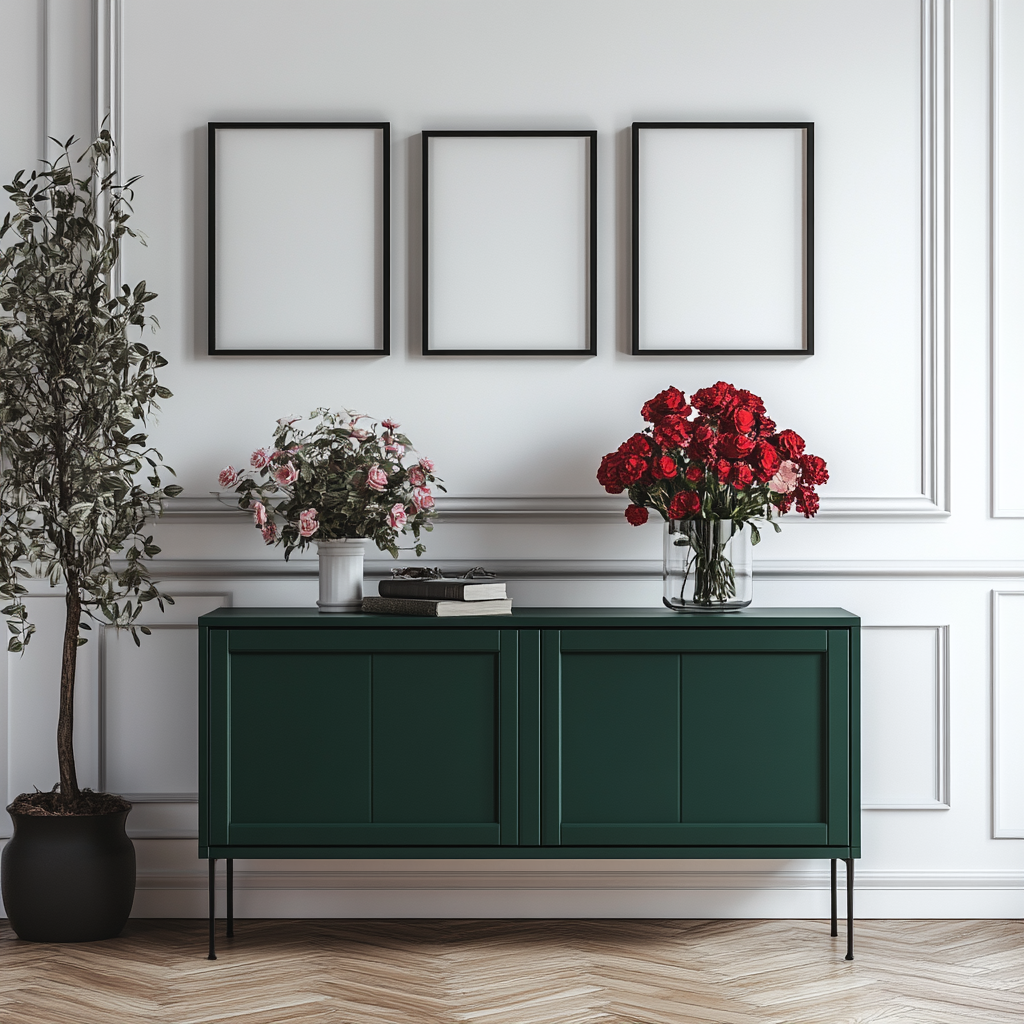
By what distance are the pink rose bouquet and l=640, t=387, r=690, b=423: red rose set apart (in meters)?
0.57

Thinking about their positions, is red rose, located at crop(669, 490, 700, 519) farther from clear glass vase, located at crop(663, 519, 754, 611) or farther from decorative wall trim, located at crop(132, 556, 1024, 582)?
decorative wall trim, located at crop(132, 556, 1024, 582)

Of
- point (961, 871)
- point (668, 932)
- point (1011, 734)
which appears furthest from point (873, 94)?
point (668, 932)

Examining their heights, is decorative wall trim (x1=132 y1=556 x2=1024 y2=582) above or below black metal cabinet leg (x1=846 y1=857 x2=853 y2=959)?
above

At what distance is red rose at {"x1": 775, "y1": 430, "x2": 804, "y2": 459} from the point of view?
258 cm

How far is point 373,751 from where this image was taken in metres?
2.50

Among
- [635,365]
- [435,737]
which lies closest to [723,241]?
[635,365]

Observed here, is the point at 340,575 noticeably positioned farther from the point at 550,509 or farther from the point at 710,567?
the point at 710,567

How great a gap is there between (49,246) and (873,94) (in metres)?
2.20

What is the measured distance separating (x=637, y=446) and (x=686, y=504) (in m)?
0.19

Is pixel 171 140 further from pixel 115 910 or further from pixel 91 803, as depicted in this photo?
pixel 115 910

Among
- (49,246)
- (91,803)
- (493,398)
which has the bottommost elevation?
(91,803)

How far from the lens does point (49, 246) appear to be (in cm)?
266

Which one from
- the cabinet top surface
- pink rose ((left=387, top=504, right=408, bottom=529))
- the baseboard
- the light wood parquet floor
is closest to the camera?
the light wood parquet floor

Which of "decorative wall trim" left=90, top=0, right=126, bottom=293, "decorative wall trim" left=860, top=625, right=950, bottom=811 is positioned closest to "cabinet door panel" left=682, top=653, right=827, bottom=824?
"decorative wall trim" left=860, top=625, right=950, bottom=811
